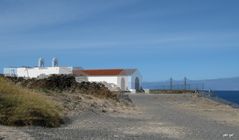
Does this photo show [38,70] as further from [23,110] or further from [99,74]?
[23,110]

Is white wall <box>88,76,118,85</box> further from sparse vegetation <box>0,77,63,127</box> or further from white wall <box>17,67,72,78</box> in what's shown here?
sparse vegetation <box>0,77,63,127</box>

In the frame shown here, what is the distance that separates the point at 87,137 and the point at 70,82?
26213 millimetres

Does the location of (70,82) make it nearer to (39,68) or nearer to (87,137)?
(87,137)

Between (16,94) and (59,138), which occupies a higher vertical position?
(16,94)

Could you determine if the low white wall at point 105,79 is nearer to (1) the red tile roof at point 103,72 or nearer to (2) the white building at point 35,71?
(1) the red tile roof at point 103,72

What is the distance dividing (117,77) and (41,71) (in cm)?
1311

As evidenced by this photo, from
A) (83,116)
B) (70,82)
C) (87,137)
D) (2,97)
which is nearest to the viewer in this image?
(87,137)

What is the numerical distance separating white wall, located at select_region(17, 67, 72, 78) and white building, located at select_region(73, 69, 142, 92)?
1591 mm

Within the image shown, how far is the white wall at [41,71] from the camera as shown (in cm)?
8319

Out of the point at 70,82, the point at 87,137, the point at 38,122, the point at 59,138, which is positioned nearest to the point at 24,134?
the point at 59,138

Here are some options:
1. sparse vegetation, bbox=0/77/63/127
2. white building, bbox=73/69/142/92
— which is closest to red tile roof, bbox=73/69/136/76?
white building, bbox=73/69/142/92

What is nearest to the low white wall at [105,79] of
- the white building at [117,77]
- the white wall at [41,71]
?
the white building at [117,77]

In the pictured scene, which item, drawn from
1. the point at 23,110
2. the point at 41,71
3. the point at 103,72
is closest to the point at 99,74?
the point at 103,72

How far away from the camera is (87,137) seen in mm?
15305
